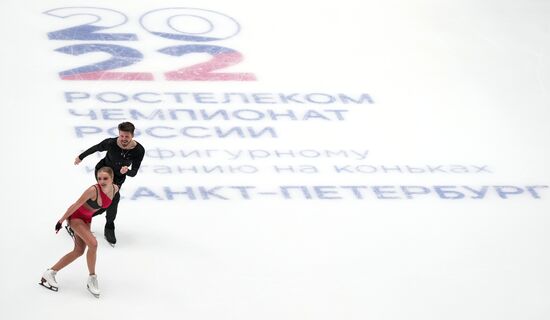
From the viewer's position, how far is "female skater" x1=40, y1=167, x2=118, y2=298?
706cm

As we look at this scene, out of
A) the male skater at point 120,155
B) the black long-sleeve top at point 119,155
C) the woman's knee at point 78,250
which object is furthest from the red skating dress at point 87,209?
the black long-sleeve top at point 119,155

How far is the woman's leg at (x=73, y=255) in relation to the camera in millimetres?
7211

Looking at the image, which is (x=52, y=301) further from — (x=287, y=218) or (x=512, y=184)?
(x=512, y=184)

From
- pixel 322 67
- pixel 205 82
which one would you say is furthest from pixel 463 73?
pixel 205 82

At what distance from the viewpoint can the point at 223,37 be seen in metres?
12.6

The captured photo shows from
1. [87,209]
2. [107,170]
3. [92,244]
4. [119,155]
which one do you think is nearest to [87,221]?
[87,209]

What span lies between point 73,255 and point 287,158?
3.17 m

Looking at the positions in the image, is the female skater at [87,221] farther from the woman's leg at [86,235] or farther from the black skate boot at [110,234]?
the black skate boot at [110,234]

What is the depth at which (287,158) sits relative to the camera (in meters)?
9.78

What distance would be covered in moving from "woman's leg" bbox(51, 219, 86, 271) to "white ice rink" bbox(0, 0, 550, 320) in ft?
0.75

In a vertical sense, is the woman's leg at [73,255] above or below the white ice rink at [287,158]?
above

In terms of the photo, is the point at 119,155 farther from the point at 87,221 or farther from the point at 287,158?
the point at 287,158

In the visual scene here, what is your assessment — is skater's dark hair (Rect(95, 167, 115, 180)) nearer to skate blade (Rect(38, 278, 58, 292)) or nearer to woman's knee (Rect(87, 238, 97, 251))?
woman's knee (Rect(87, 238, 97, 251))

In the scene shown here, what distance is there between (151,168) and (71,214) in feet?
7.41
